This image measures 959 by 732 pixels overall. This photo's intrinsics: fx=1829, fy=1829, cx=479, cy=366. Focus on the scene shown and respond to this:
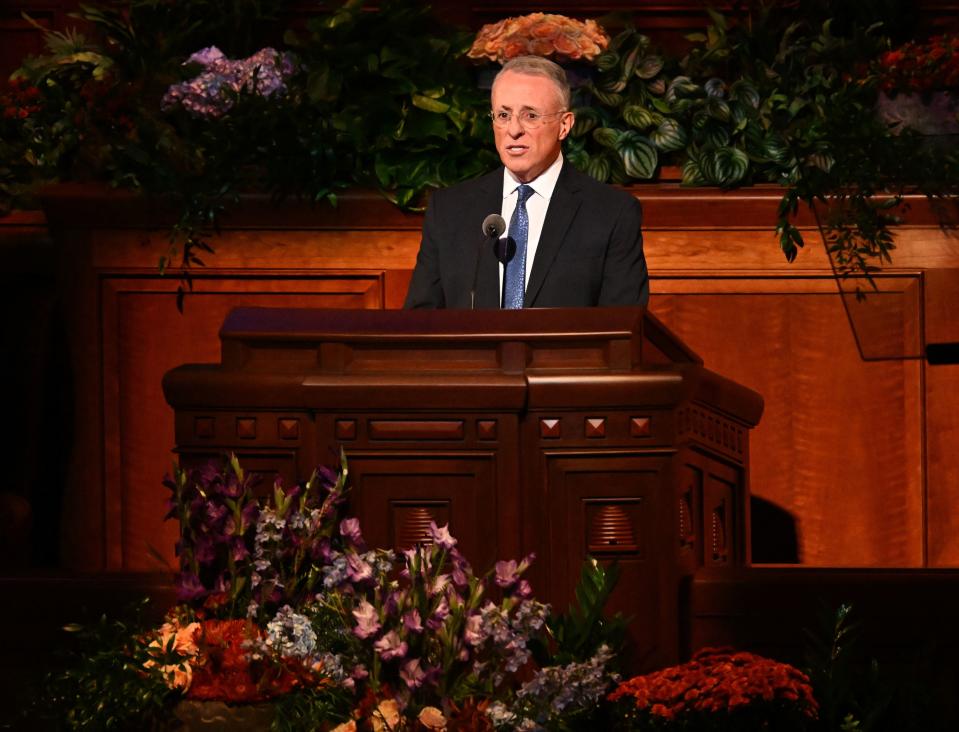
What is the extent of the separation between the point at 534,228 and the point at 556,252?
0.12 m

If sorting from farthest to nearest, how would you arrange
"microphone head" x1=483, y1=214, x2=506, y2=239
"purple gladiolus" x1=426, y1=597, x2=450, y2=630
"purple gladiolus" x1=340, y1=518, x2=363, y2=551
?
"microphone head" x1=483, y1=214, x2=506, y2=239 → "purple gladiolus" x1=340, y1=518, x2=363, y2=551 → "purple gladiolus" x1=426, y1=597, x2=450, y2=630

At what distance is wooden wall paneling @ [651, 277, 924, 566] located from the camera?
5.29 metres

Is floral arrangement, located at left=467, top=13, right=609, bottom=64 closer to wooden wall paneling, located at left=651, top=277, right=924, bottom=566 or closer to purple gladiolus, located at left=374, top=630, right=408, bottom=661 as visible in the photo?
wooden wall paneling, located at left=651, top=277, right=924, bottom=566

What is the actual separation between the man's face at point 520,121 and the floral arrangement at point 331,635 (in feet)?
3.67

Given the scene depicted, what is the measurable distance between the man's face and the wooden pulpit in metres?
0.82

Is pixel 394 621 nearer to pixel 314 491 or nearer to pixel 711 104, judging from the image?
pixel 314 491

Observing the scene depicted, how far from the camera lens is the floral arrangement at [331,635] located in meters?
2.97

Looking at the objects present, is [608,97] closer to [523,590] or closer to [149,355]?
[149,355]

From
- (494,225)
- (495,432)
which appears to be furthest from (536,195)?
(495,432)

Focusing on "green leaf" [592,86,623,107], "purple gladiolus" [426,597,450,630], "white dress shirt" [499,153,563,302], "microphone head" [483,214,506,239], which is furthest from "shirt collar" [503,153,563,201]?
"purple gladiolus" [426,597,450,630]

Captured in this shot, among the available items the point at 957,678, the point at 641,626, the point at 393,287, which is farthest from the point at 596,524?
the point at 393,287

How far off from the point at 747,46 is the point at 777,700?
124 inches

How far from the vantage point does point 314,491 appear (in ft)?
10.9

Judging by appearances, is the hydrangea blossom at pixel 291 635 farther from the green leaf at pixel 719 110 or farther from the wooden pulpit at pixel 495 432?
the green leaf at pixel 719 110
